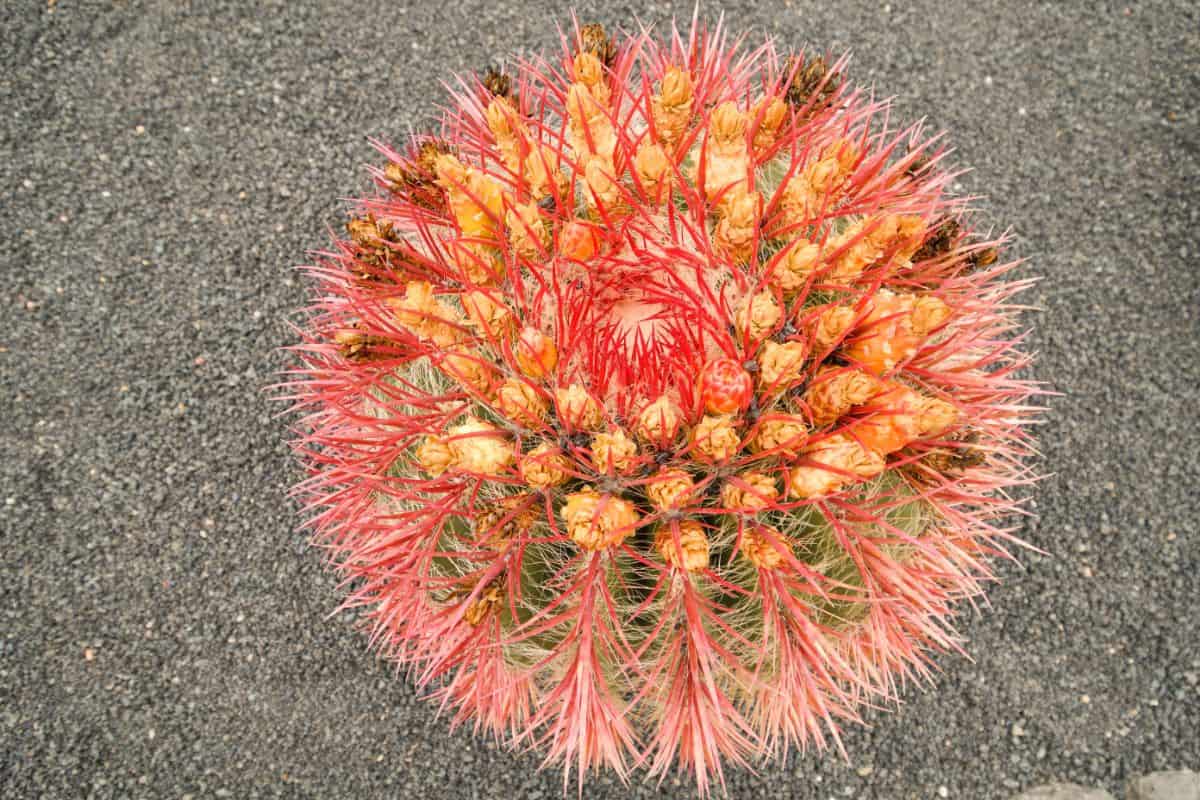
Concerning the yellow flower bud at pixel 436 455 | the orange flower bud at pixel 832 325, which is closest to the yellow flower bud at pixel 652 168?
the orange flower bud at pixel 832 325

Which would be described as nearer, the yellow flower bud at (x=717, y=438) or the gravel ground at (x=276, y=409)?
the yellow flower bud at (x=717, y=438)

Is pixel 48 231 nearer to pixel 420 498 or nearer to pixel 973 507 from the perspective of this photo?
pixel 420 498

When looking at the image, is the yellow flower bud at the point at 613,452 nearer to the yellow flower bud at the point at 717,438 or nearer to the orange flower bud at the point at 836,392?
the yellow flower bud at the point at 717,438

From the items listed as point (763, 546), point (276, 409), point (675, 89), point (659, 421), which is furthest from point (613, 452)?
point (276, 409)

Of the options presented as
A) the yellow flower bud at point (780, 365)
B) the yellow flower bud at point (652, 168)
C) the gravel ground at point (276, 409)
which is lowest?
the gravel ground at point (276, 409)

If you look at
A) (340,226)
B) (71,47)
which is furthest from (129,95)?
(340,226)

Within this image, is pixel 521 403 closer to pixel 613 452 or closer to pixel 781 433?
pixel 613 452
